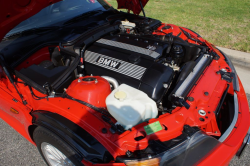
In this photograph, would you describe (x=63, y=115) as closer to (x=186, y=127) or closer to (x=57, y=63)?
(x=57, y=63)

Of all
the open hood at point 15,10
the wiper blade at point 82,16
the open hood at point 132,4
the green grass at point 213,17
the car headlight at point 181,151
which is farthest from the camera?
the green grass at point 213,17

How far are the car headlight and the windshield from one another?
2144 millimetres

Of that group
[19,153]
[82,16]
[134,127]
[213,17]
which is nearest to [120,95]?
[134,127]

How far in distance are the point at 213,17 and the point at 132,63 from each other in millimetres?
7173

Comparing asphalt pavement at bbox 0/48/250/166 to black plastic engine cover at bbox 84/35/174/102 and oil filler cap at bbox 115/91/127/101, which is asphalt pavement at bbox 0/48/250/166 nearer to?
black plastic engine cover at bbox 84/35/174/102

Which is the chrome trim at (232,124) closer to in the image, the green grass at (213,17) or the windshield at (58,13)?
the windshield at (58,13)

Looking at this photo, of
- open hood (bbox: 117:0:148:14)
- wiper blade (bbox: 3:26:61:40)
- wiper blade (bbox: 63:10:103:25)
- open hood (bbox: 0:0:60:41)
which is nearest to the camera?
open hood (bbox: 0:0:60:41)

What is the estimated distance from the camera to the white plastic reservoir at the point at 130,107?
1.50 m

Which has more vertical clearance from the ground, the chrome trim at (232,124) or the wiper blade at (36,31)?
the wiper blade at (36,31)

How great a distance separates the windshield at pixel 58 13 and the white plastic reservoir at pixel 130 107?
1.66m

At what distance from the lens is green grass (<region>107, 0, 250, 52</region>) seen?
18.2ft

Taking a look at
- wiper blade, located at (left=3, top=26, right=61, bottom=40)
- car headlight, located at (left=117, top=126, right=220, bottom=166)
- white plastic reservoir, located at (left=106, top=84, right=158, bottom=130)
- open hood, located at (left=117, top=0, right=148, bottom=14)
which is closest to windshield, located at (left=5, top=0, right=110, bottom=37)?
wiper blade, located at (left=3, top=26, right=61, bottom=40)

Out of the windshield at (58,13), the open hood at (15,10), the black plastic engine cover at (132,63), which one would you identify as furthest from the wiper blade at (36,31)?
the open hood at (15,10)

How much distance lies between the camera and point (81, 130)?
4.85 ft
